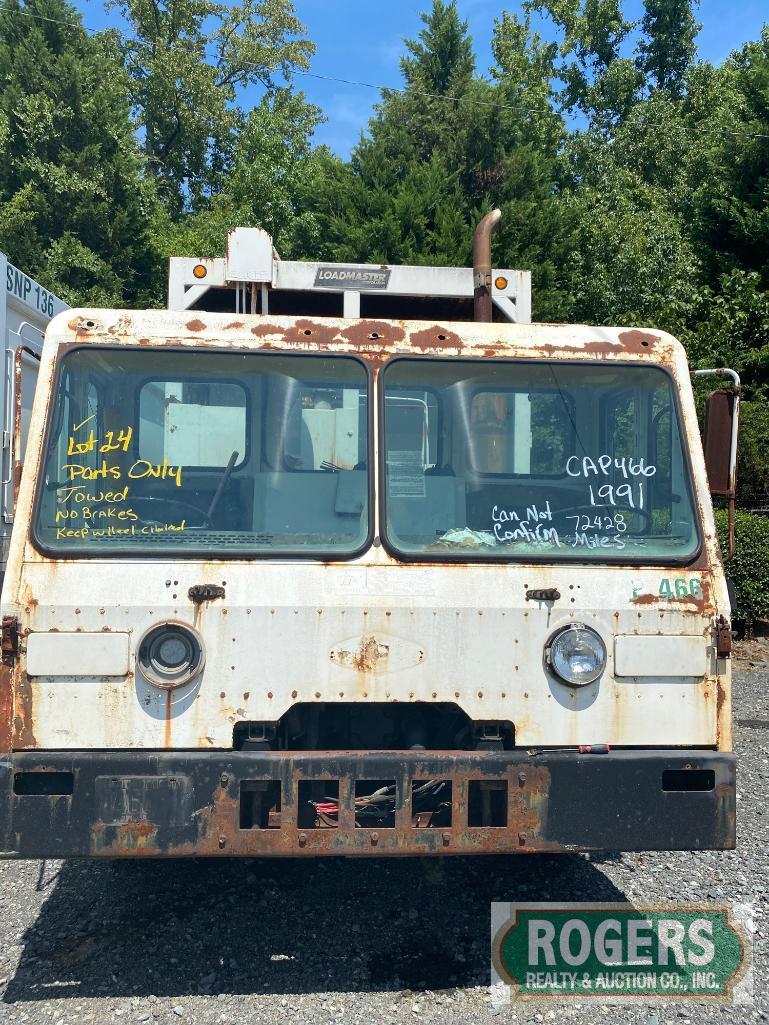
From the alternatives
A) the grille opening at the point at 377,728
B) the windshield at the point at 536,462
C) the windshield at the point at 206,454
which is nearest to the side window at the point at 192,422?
the windshield at the point at 206,454

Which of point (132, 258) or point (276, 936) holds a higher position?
point (132, 258)

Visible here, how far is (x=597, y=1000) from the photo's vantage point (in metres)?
3.38

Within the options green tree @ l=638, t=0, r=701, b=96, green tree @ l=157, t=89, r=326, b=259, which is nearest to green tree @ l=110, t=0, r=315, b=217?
green tree @ l=157, t=89, r=326, b=259

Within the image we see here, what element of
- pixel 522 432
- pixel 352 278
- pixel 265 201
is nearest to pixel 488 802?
pixel 522 432

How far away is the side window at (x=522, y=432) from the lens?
3621 millimetres

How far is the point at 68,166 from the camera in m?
21.9

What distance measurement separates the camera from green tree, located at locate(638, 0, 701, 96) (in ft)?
107

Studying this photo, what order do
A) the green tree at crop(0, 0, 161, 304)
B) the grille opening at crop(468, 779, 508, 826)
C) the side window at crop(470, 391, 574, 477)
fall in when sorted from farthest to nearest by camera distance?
the green tree at crop(0, 0, 161, 304) < the side window at crop(470, 391, 574, 477) < the grille opening at crop(468, 779, 508, 826)

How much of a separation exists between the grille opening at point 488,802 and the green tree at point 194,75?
30289mm

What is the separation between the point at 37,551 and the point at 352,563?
1.08 metres

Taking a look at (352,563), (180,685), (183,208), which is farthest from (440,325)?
(183,208)

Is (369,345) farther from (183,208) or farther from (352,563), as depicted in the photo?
(183,208)

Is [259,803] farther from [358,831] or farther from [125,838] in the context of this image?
[125,838]

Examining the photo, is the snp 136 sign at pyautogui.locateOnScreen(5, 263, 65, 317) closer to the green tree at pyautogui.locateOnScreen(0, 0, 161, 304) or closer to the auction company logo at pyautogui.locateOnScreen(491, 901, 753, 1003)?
the auction company logo at pyautogui.locateOnScreen(491, 901, 753, 1003)
